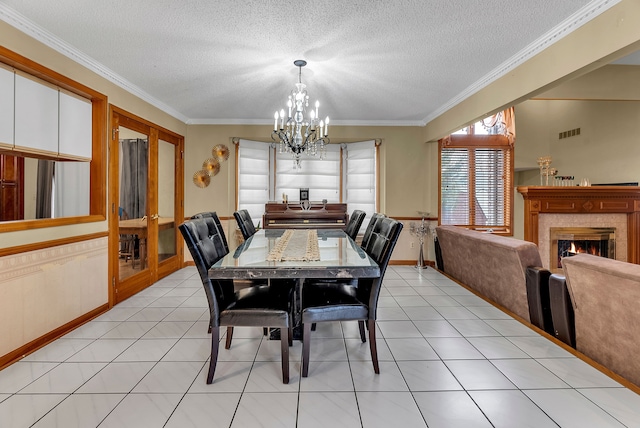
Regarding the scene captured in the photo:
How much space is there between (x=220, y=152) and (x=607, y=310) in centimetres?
465

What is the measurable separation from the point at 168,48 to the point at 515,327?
3.64 m

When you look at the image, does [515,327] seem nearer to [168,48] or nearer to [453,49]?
[453,49]

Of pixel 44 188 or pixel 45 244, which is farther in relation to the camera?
pixel 44 188

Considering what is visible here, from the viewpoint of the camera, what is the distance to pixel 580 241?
466 cm

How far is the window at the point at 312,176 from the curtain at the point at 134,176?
58.6 inches

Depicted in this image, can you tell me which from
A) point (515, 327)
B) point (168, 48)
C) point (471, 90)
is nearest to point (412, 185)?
point (471, 90)

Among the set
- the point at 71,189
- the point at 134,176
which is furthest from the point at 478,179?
the point at 71,189

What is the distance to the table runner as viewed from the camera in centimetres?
192

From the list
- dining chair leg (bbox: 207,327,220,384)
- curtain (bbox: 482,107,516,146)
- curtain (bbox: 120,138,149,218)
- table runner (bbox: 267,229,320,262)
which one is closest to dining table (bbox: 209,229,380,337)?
table runner (bbox: 267,229,320,262)

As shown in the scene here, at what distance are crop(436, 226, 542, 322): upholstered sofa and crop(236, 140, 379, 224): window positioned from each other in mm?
1620

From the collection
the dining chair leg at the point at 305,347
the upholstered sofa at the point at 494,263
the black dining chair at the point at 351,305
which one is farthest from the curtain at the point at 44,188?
the upholstered sofa at the point at 494,263

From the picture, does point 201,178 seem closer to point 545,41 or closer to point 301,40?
point 301,40

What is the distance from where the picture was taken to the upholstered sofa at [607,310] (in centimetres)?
167

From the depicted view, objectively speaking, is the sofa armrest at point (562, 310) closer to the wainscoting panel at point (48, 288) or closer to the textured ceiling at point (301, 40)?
the textured ceiling at point (301, 40)
